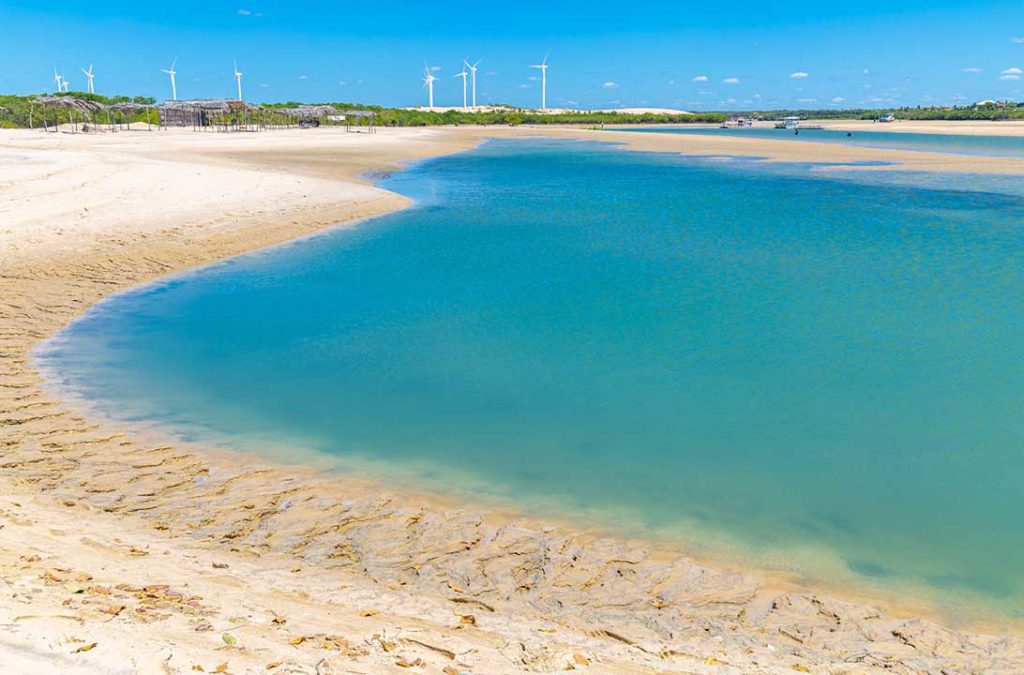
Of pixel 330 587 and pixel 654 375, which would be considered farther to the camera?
pixel 654 375

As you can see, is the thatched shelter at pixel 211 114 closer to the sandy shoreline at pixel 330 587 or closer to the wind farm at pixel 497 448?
the wind farm at pixel 497 448

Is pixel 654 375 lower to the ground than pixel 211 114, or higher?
lower

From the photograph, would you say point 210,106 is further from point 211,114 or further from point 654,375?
point 654,375

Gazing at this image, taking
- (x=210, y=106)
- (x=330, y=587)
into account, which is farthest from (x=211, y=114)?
(x=330, y=587)

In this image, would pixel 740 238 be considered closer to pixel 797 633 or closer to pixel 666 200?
pixel 666 200

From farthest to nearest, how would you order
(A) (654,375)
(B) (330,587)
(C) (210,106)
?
(C) (210,106)
(A) (654,375)
(B) (330,587)

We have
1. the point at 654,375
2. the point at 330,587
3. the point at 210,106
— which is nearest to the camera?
the point at 330,587

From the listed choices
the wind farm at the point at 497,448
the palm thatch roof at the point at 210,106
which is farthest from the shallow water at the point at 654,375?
the palm thatch roof at the point at 210,106
